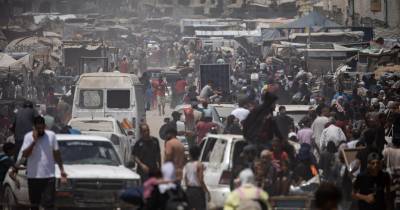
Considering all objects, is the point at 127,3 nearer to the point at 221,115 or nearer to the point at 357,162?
the point at 221,115

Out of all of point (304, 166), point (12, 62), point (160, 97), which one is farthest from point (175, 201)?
point (12, 62)

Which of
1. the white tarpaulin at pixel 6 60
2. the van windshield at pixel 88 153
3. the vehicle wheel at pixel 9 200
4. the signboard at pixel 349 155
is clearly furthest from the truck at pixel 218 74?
the vehicle wheel at pixel 9 200

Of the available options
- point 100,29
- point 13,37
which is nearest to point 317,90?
point 13,37

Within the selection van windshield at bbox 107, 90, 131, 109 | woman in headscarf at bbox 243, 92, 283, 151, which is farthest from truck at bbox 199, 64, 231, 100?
woman in headscarf at bbox 243, 92, 283, 151

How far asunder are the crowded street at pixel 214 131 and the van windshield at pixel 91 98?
31 mm

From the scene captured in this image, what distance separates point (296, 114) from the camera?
2611 cm

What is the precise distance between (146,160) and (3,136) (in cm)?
958

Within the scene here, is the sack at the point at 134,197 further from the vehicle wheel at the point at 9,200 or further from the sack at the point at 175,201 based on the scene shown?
the vehicle wheel at the point at 9,200

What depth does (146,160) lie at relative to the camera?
60.2ft

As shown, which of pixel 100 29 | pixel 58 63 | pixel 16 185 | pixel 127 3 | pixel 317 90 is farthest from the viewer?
pixel 127 3

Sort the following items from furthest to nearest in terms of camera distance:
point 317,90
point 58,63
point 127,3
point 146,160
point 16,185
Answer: point 127,3 → point 58,63 → point 317,90 → point 146,160 → point 16,185

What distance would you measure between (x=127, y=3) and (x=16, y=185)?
121 meters

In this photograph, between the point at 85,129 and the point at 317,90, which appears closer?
the point at 85,129

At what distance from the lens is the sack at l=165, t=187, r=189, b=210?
40.4 feet
